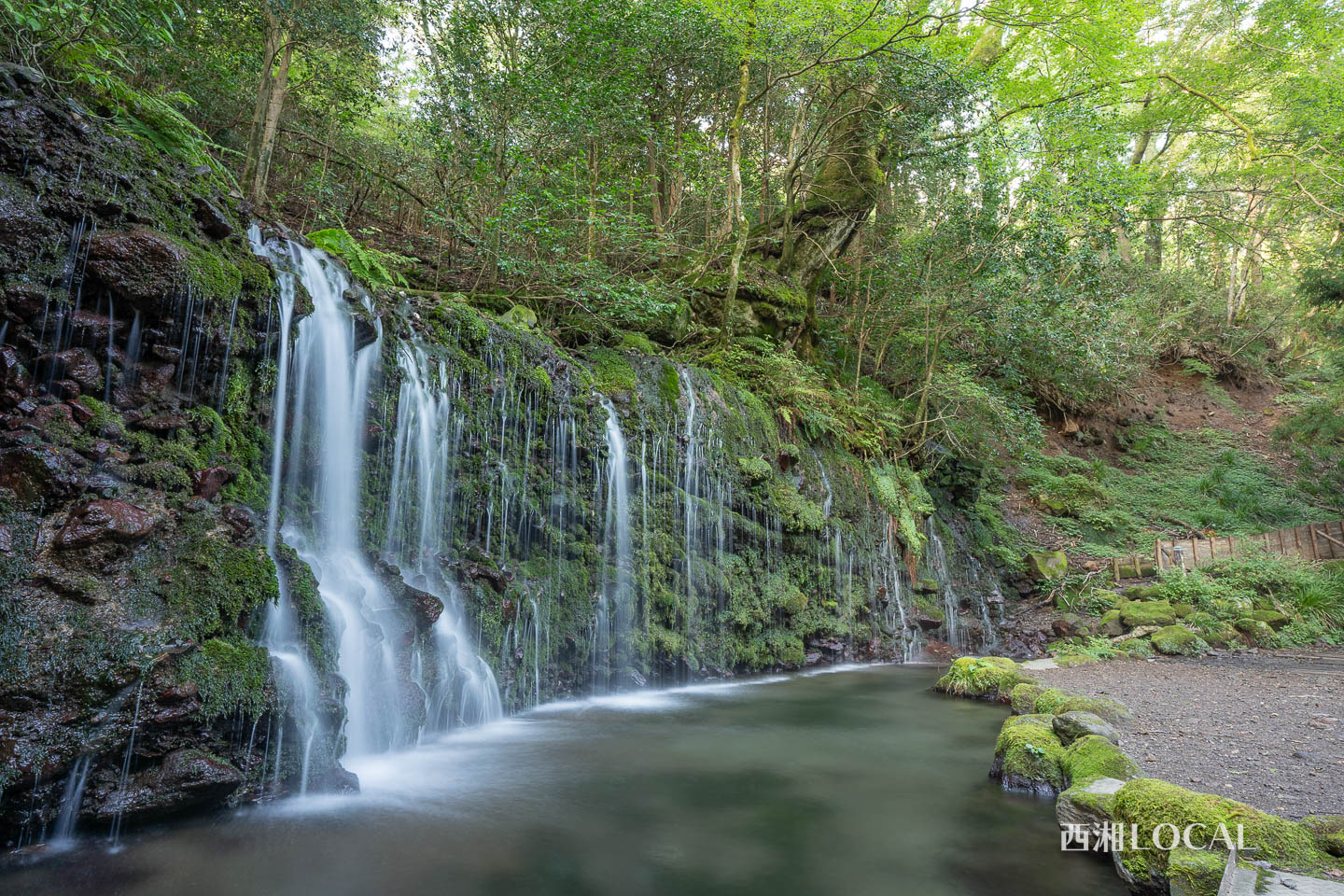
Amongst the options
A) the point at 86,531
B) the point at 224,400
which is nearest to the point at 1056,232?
the point at 224,400

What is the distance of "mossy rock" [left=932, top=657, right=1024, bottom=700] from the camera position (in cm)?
830

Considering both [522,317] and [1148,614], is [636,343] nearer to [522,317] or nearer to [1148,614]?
[522,317]

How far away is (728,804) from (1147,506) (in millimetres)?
19757

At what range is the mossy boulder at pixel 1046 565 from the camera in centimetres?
1509

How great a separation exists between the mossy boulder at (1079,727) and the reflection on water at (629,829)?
715 mm

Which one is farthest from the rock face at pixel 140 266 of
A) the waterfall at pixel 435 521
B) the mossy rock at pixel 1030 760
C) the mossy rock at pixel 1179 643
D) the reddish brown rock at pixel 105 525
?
the mossy rock at pixel 1179 643

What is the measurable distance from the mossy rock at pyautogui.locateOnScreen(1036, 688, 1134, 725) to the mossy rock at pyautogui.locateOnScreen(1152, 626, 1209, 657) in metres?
6.06

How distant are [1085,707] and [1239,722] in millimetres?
1374

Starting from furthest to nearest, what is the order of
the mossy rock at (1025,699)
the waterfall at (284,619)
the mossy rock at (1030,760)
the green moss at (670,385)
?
the green moss at (670,385), the mossy rock at (1025,699), the mossy rock at (1030,760), the waterfall at (284,619)

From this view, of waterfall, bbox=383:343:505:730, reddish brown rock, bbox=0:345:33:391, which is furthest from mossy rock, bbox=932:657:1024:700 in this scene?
reddish brown rock, bbox=0:345:33:391

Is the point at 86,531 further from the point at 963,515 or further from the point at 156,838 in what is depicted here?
the point at 963,515

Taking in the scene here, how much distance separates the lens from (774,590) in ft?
34.1

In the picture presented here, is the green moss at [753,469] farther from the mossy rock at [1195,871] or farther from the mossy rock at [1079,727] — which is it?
the mossy rock at [1195,871]

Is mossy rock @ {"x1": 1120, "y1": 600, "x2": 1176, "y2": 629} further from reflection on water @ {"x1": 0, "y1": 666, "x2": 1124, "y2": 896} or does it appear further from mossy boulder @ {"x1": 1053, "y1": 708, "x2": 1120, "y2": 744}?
Result: mossy boulder @ {"x1": 1053, "y1": 708, "x2": 1120, "y2": 744}
